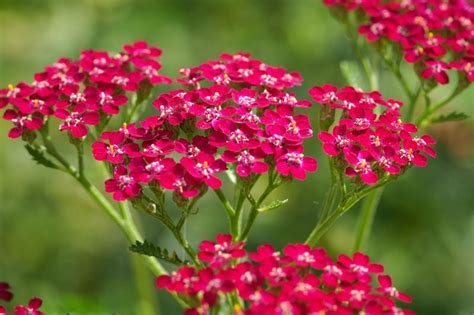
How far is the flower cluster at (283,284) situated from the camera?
274cm

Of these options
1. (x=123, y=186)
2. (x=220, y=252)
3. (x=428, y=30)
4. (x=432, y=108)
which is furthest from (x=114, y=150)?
(x=428, y=30)

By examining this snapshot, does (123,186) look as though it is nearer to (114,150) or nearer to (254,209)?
(114,150)

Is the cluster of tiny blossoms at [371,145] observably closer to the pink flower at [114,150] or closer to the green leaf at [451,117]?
the green leaf at [451,117]

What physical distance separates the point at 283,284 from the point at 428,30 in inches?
86.9

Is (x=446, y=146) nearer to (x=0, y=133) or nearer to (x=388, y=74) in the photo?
(x=388, y=74)

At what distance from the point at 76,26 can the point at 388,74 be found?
9.25ft

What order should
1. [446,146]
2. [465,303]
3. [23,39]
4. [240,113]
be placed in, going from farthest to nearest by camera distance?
[23,39]
[446,146]
[465,303]
[240,113]

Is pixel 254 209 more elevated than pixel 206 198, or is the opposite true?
pixel 206 198

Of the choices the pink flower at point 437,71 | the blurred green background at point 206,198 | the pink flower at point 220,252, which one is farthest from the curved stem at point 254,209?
the blurred green background at point 206,198

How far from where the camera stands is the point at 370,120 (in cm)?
355

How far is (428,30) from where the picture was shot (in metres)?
4.49

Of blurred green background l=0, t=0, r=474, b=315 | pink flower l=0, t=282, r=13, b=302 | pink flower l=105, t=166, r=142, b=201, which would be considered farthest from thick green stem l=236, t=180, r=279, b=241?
blurred green background l=0, t=0, r=474, b=315

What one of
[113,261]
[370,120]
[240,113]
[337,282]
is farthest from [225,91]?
[113,261]

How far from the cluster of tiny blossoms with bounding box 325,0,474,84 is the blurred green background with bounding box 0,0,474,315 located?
1732 mm
